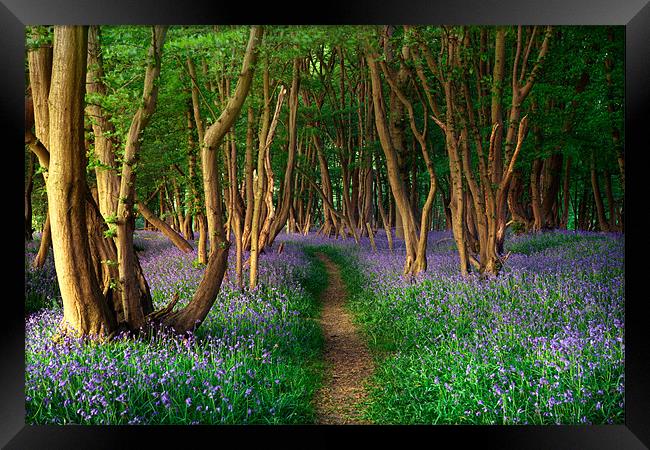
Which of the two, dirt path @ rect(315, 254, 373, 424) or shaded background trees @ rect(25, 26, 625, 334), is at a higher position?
shaded background trees @ rect(25, 26, 625, 334)

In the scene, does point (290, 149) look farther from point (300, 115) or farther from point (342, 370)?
point (342, 370)

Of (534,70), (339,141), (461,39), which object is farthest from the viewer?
(339,141)

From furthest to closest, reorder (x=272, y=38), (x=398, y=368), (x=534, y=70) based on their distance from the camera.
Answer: (x=534, y=70), (x=272, y=38), (x=398, y=368)

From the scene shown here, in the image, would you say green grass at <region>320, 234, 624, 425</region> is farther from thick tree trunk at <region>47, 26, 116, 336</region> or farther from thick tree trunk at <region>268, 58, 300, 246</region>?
thick tree trunk at <region>268, 58, 300, 246</region>

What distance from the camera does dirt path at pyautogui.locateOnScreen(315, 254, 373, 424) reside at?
16.0ft

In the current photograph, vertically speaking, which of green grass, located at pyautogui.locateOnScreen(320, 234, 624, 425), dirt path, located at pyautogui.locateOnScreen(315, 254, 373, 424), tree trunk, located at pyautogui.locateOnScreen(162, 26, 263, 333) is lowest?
dirt path, located at pyautogui.locateOnScreen(315, 254, 373, 424)

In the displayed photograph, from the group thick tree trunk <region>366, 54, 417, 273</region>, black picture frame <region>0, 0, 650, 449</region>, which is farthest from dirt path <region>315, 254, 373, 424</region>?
thick tree trunk <region>366, 54, 417, 273</region>

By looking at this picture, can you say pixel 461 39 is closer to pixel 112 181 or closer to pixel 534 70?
pixel 534 70

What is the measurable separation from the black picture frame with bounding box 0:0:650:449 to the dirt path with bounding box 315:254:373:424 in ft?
3.45
